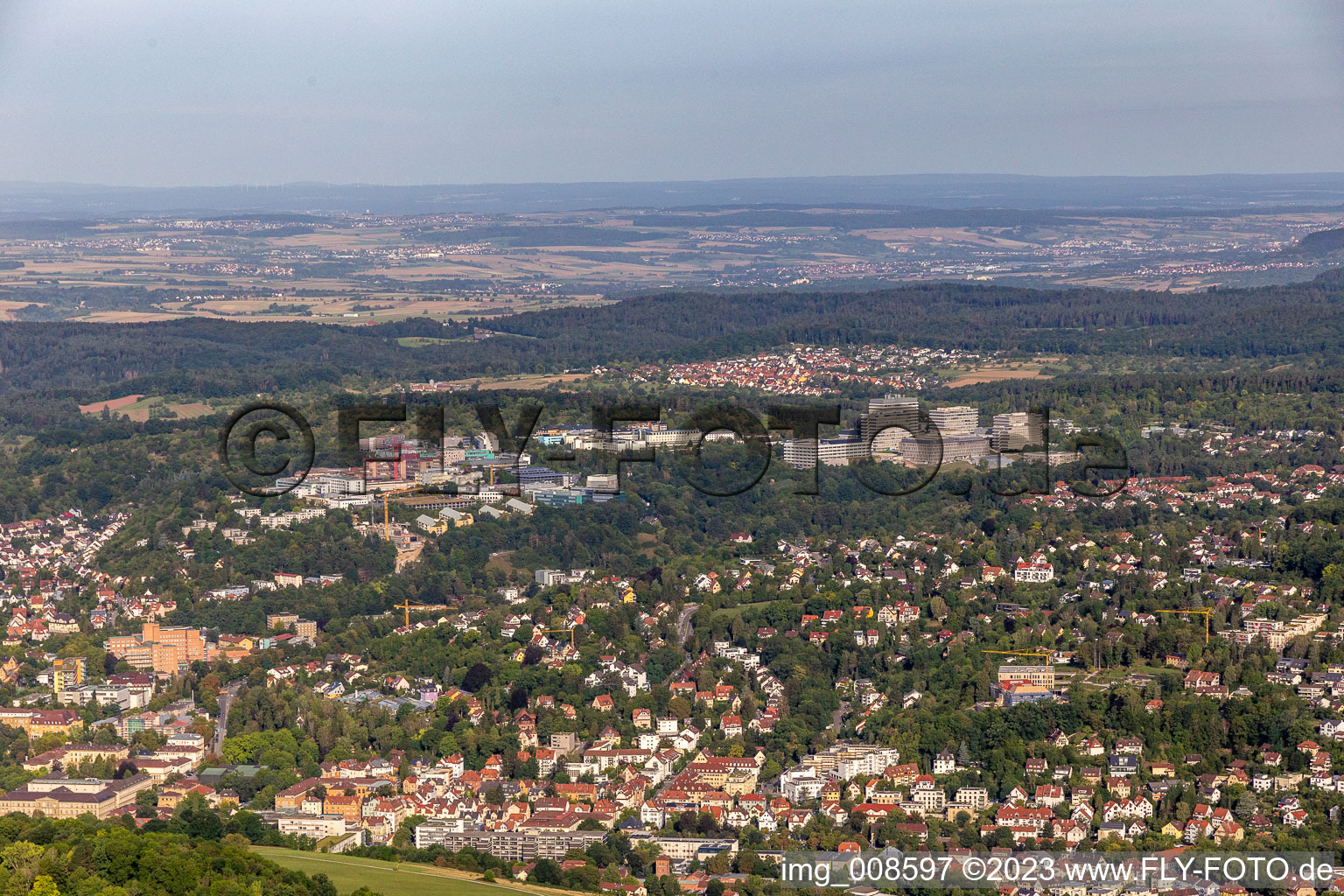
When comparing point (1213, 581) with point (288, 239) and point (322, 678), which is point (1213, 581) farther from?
point (288, 239)

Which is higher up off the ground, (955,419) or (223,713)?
(955,419)

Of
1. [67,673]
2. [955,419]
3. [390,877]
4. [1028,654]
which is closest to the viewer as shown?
[390,877]

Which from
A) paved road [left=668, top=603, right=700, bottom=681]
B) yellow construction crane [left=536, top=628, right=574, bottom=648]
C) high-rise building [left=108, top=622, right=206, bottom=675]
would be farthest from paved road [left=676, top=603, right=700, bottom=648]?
high-rise building [left=108, top=622, right=206, bottom=675]

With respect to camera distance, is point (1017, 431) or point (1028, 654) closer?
point (1028, 654)

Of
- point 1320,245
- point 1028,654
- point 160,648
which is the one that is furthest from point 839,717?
point 1320,245

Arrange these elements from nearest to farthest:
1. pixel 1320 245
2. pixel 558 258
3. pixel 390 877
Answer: pixel 390 877 < pixel 1320 245 < pixel 558 258

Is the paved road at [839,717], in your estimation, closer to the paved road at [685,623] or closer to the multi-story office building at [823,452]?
the paved road at [685,623]

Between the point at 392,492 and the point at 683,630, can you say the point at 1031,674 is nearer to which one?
the point at 683,630
